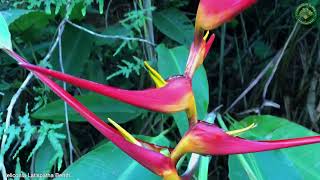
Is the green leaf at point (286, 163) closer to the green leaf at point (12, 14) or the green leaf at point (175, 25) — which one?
the green leaf at point (175, 25)

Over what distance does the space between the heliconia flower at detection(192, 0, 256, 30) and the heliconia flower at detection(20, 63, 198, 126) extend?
5 cm

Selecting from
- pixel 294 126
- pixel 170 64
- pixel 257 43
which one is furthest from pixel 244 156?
Answer: pixel 257 43

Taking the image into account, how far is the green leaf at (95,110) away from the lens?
2.66 ft

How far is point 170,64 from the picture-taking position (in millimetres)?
891

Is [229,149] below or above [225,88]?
above

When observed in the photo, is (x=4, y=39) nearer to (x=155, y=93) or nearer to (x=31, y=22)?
(x=155, y=93)

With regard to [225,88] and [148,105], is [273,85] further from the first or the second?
[148,105]

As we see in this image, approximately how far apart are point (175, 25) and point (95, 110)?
0.62 ft

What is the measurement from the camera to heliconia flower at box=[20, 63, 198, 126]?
1.31 feet

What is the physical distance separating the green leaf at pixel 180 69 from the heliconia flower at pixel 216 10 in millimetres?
394

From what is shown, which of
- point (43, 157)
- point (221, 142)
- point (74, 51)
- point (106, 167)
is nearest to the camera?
point (221, 142)

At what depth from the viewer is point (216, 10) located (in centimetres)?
45

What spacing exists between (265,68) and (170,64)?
171 mm

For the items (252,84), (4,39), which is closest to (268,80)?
(252,84)
